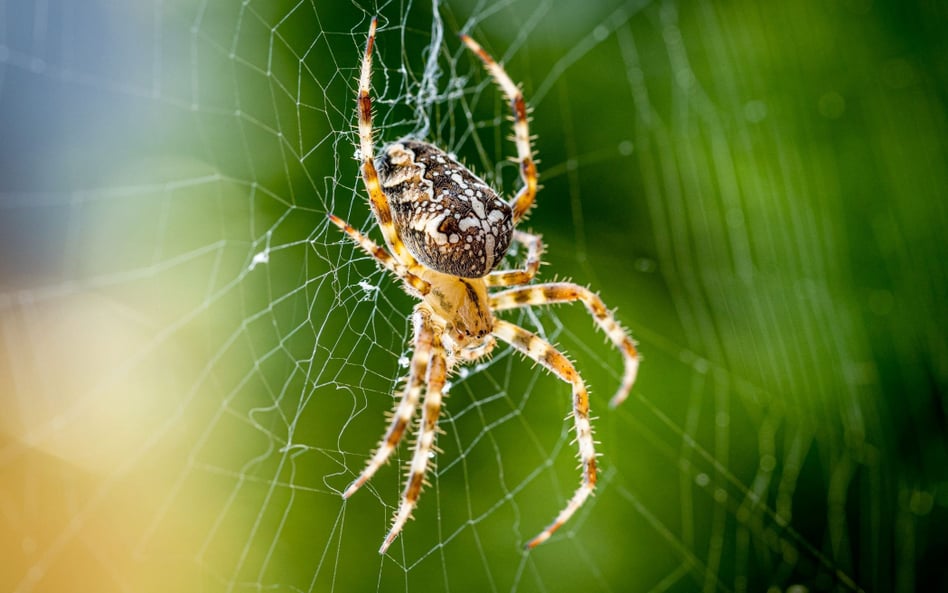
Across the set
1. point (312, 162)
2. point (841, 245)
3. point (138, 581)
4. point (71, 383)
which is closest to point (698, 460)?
point (841, 245)

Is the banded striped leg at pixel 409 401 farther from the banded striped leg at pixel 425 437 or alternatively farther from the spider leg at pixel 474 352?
the spider leg at pixel 474 352

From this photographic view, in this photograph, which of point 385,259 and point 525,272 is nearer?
point 385,259

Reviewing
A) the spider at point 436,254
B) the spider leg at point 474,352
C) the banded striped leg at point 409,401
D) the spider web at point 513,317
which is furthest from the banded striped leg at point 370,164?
the spider leg at point 474,352

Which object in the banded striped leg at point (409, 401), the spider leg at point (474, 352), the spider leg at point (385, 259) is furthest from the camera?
the spider leg at point (474, 352)

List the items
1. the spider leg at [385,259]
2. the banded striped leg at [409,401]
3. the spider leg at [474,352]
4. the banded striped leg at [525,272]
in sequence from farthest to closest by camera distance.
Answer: the banded striped leg at [525,272] < the spider leg at [474,352] < the spider leg at [385,259] < the banded striped leg at [409,401]

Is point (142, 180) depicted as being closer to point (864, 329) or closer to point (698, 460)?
point (698, 460)

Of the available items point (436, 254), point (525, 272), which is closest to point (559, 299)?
point (525, 272)

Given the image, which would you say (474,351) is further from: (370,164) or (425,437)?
(370,164)
